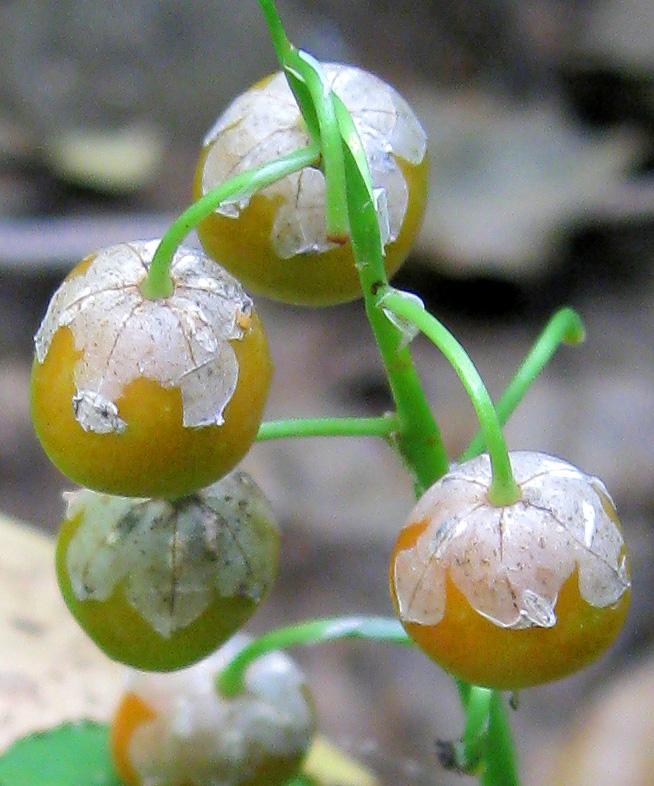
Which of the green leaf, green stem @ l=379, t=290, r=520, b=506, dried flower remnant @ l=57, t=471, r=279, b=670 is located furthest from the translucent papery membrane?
the green leaf

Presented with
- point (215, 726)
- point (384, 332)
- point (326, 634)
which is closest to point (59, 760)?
point (215, 726)

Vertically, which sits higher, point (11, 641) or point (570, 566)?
point (570, 566)

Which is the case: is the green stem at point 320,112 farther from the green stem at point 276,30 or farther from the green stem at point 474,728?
the green stem at point 474,728

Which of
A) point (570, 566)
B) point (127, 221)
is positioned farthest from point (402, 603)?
point (127, 221)

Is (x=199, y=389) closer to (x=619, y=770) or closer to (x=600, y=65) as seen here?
(x=619, y=770)

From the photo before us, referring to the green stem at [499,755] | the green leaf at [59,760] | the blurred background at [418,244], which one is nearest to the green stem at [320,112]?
the green stem at [499,755]

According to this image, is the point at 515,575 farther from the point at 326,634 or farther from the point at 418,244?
the point at 418,244
